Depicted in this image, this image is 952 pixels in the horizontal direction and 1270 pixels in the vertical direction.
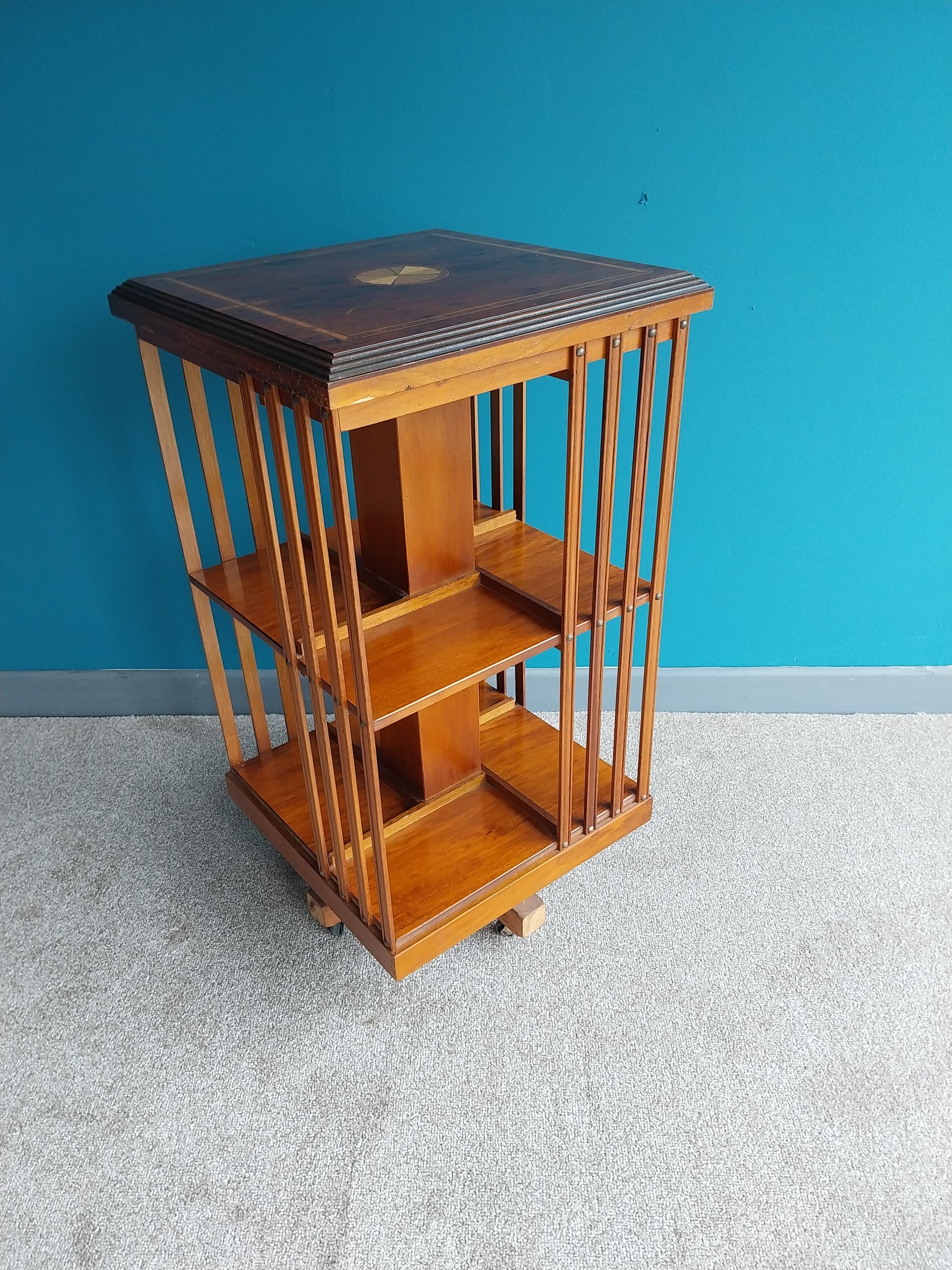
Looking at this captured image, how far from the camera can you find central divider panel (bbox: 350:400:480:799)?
4.08 feet

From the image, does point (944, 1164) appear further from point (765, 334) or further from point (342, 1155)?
point (765, 334)

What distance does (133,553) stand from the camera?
Answer: 2.02m

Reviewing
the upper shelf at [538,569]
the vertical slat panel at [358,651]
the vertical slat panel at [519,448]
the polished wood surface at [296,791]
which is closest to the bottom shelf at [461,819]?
the polished wood surface at [296,791]

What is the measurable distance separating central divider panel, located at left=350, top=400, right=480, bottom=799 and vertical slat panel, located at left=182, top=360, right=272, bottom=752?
229mm

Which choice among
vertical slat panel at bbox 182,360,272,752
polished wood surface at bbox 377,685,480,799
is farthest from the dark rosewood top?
polished wood surface at bbox 377,685,480,799

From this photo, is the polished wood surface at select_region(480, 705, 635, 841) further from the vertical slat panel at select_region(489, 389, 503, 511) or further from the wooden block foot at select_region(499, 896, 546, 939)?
the vertical slat panel at select_region(489, 389, 503, 511)

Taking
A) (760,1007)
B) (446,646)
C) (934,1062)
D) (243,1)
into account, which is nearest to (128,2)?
(243,1)

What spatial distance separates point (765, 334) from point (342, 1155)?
1.60m

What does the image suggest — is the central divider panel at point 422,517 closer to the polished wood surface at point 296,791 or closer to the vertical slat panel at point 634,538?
the polished wood surface at point 296,791

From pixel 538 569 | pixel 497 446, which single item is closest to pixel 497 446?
pixel 497 446

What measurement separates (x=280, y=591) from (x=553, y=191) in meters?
0.96

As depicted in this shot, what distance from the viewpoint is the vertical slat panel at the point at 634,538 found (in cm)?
117

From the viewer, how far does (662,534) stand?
4.40 ft

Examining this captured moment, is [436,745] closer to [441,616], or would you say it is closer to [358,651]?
[441,616]
